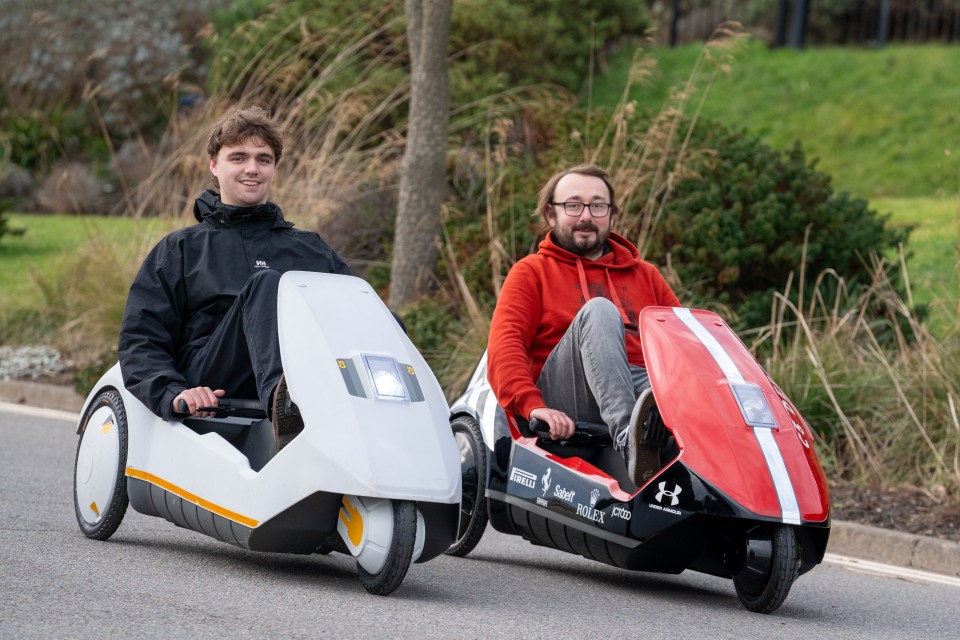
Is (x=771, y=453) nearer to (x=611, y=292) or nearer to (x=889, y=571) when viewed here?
(x=611, y=292)

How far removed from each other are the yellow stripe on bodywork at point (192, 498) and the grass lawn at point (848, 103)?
13.7 meters

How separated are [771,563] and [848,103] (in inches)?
680

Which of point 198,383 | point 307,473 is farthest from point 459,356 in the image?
point 307,473

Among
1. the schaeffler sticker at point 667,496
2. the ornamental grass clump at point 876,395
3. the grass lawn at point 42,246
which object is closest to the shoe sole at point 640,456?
the schaeffler sticker at point 667,496

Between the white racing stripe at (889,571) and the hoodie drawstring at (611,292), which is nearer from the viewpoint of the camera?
the hoodie drawstring at (611,292)

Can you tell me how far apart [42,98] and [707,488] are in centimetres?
1929

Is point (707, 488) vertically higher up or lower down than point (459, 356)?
higher up

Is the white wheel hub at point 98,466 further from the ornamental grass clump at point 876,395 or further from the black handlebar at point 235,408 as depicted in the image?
the ornamental grass clump at point 876,395

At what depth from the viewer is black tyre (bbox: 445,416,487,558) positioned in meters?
5.59

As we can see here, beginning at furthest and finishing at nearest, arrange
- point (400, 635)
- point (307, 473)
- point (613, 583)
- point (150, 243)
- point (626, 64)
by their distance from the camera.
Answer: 1. point (626, 64)
2. point (150, 243)
3. point (613, 583)
4. point (307, 473)
5. point (400, 635)

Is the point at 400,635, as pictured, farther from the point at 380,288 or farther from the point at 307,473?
the point at 380,288

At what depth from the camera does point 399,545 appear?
4.31 metres

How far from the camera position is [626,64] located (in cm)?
2383

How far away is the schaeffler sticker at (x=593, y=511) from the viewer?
4.91m
